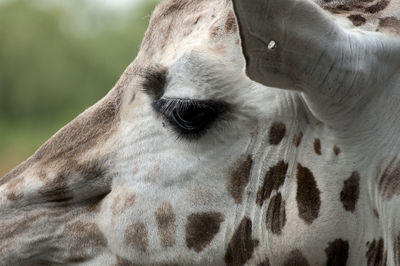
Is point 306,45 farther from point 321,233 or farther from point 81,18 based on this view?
point 81,18

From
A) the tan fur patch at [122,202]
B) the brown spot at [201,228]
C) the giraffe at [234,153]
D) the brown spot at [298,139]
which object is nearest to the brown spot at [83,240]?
the giraffe at [234,153]

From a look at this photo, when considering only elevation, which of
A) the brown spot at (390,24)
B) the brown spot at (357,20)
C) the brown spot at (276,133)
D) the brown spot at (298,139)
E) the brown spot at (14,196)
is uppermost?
the brown spot at (357,20)

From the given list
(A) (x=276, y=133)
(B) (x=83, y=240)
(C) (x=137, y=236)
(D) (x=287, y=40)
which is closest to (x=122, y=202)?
(C) (x=137, y=236)

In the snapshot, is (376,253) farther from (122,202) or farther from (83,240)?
(83,240)

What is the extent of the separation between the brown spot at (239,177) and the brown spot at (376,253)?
0.48 meters

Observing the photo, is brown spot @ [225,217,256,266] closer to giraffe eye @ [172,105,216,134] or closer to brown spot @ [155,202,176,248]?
brown spot @ [155,202,176,248]

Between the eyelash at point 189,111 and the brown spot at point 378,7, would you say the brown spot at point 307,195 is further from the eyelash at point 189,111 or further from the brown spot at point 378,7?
the brown spot at point 378,7

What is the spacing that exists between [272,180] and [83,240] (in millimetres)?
845

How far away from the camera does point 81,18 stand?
3556 cm

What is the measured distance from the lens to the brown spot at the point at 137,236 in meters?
3.06

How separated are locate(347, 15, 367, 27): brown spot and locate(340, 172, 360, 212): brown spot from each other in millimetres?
512

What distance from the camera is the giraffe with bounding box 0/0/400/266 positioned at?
101 inches

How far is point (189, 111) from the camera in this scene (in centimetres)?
294

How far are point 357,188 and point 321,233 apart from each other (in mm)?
194
